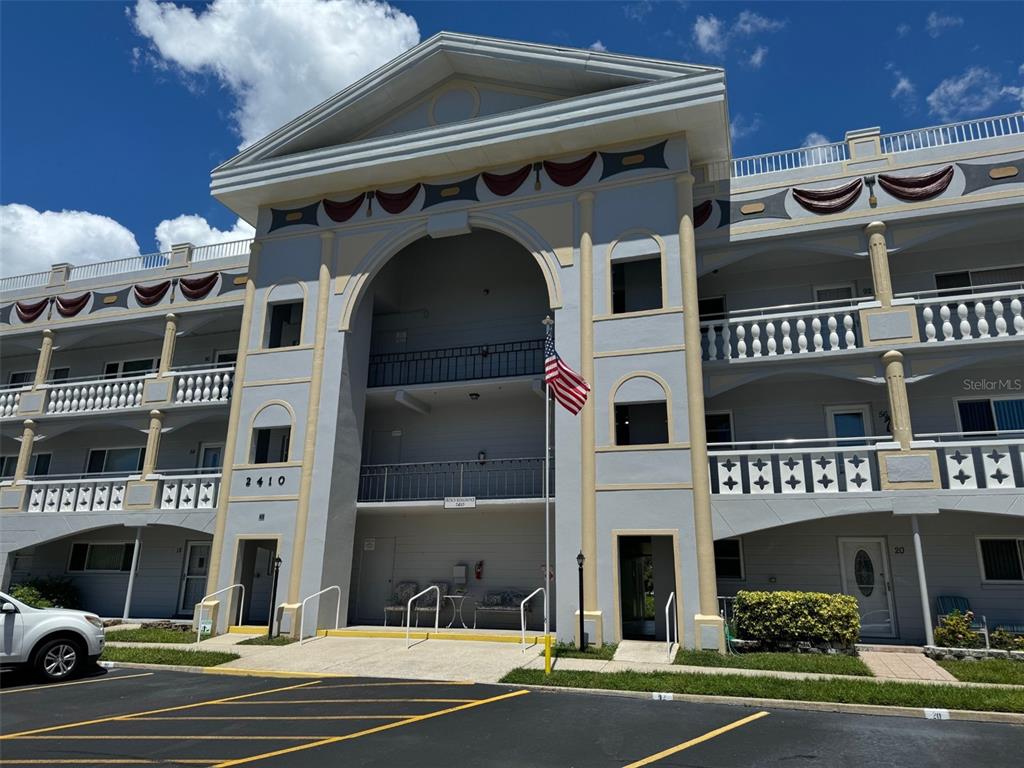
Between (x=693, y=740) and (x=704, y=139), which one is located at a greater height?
(x=704, y=139)

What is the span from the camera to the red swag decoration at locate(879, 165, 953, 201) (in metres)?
16.8

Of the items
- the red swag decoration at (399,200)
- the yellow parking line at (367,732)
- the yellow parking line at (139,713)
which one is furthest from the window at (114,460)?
the yellow parking line at (367,732)

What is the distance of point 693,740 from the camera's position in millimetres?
8172

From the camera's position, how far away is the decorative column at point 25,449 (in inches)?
914

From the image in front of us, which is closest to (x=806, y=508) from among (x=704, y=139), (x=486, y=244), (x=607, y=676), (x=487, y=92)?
(x=607, y=676)

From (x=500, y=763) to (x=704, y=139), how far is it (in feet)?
49.4

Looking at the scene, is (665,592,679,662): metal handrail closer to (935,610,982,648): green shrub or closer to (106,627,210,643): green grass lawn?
(935,610,982,648): green shrub

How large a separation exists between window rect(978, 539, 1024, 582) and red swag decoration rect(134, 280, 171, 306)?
81.9 feet

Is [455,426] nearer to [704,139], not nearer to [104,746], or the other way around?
[704,139]

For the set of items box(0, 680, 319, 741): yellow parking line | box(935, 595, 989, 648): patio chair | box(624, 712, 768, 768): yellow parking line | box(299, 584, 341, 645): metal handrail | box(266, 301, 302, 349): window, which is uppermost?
box(266, 301, 302, 349): window

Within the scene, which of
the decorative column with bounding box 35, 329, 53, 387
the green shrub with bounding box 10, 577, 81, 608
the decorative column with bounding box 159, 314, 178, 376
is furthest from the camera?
the decorative column with bounding box 35, 329, 53, 387

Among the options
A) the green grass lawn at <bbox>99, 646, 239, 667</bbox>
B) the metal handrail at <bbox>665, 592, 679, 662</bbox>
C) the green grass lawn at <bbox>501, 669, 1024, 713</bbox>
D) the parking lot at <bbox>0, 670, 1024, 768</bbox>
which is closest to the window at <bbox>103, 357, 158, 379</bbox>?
the green grass lawn at <bbox>99, 646, 239, 667</bbox>

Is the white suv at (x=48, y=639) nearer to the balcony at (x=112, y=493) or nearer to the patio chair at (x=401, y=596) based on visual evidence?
the balcony at (x=112, y=493)

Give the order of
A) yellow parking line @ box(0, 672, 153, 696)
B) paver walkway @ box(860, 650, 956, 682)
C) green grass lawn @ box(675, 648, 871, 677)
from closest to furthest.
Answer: yellow parking line @ box(0, 672, 153, 696) → paver walkway @ box(860, 650, 956, 682) → green grass lawn @ box(675, 648, 871, 677)
